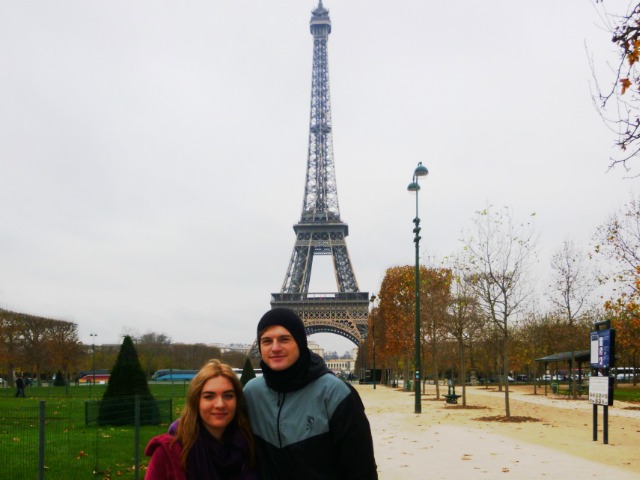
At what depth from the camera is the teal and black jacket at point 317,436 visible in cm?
335

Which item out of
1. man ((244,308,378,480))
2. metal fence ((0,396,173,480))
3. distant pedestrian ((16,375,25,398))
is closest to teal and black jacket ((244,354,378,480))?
man ((244,308,378,480))

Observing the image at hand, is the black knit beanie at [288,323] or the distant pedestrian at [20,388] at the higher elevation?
the black knit beanie at [288,323]

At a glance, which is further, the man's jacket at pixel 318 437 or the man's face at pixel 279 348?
the man's face at pixel 279 348

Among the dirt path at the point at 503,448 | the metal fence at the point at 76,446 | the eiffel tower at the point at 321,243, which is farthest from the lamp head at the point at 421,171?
the eiffel tower at the point at 321,243

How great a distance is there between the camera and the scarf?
10.7ft

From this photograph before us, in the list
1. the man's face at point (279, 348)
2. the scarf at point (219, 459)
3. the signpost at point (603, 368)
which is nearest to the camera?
the scarf at point (219, 459)

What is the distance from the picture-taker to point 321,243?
8306 centimetres

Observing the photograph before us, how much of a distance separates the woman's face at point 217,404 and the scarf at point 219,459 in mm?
56

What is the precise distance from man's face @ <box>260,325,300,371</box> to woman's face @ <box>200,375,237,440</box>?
0.79 ft

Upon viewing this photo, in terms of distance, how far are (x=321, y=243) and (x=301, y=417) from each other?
7965 centimetres

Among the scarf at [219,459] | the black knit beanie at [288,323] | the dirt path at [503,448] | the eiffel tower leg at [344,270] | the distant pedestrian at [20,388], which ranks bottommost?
the distant pedestrian at [20,388]

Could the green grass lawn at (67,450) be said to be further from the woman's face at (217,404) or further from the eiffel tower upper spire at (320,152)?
the eiffel tower upper spire at (320,152)

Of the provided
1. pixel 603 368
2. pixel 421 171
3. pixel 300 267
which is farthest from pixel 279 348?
pixel 300 267

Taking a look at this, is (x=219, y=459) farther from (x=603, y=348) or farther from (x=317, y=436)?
(x=603, y=348)
